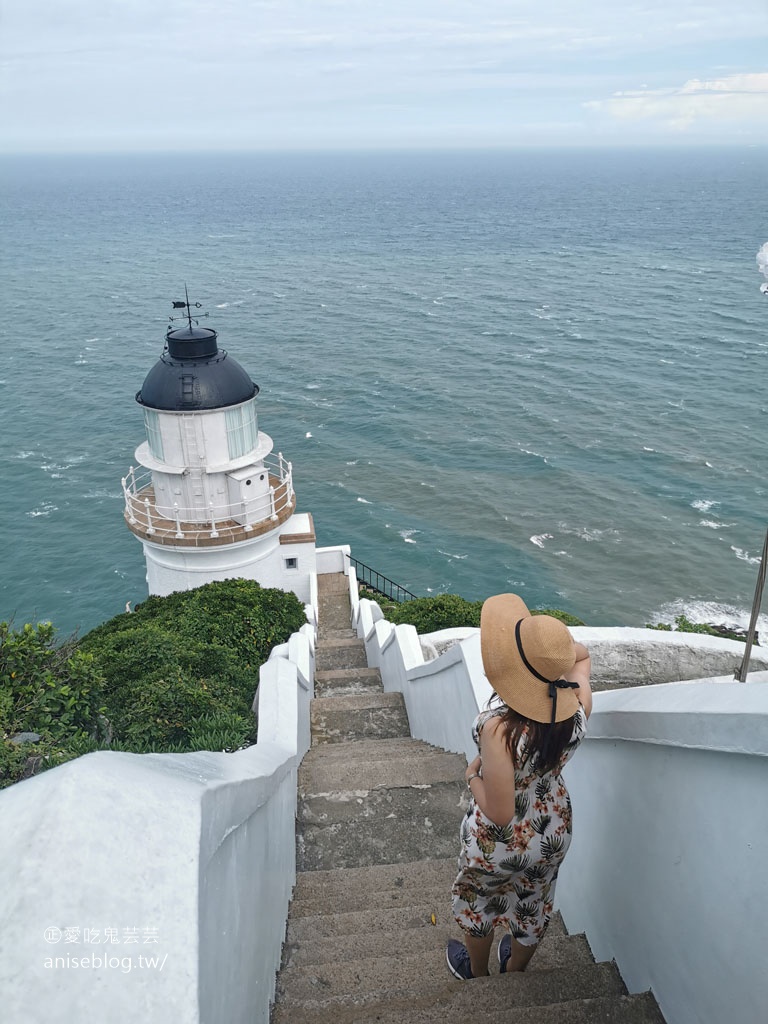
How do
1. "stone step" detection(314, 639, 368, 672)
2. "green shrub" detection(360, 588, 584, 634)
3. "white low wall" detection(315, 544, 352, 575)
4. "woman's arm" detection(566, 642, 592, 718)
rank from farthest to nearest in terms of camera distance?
"white low wall" detection(315, 544, 352, 575) → "stone step" detection(314, 639, 368, 672) → "green shrub" detection(360, 588, 584, 634) → "woman's arm" detection(566, 642, 592, 718)

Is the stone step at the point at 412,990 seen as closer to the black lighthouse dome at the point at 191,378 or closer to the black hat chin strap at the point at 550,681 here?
the black hat chin strap at the point at 550,681

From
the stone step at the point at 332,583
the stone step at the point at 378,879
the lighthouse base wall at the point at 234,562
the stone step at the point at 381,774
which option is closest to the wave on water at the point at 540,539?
the stone step at the point at 332,583

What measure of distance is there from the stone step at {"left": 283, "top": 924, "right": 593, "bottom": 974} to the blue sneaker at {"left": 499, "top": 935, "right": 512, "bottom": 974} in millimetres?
141

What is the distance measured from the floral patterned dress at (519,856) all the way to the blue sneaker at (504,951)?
21 cm

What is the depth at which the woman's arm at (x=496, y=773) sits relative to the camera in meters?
3.39

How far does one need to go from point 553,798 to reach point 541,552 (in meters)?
30.8

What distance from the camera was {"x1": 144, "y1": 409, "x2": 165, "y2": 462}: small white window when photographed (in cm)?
1831

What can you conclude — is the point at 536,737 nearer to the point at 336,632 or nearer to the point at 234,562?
the point at 336,632

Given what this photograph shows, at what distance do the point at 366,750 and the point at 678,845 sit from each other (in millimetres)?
5101

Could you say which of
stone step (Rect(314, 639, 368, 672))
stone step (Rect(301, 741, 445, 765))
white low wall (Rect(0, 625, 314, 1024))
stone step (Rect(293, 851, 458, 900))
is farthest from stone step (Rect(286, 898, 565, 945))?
stone step (Rect(314, 639, 368, 672))

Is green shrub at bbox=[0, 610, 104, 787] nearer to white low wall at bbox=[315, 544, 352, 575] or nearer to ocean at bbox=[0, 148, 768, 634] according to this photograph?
ocean at bbox=[0, 148, 768, 634]

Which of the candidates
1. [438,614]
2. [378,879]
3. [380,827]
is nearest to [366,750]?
[380,827]

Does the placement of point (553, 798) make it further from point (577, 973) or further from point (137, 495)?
point (137, 495)

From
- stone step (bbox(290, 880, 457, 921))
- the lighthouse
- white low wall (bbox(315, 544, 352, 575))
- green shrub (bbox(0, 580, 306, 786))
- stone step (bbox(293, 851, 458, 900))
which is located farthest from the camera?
white low wall (bbox(315, 544, 352, 575))
